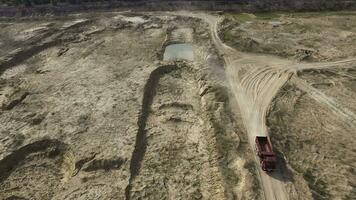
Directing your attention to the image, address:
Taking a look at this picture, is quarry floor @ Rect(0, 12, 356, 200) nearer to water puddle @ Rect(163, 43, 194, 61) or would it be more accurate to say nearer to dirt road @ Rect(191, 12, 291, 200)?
dirt road @ Rect(191, 12, 291, 200)

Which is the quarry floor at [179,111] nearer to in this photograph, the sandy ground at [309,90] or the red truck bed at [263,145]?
the sandy ground at [309,90]

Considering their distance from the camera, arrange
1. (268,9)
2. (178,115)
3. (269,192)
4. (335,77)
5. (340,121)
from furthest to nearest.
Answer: (268,9), (335,77), (178,115), (340,121), (269,192)

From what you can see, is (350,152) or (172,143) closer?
(350,152)

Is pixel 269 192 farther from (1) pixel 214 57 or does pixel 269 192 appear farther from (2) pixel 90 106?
(1) pixel 214 57

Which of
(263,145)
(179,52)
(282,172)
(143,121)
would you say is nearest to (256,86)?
(263,145)

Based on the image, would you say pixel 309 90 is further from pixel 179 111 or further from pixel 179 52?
pixel 179 52

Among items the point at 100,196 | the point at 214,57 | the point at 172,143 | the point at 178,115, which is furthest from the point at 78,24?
the point at 100,196
